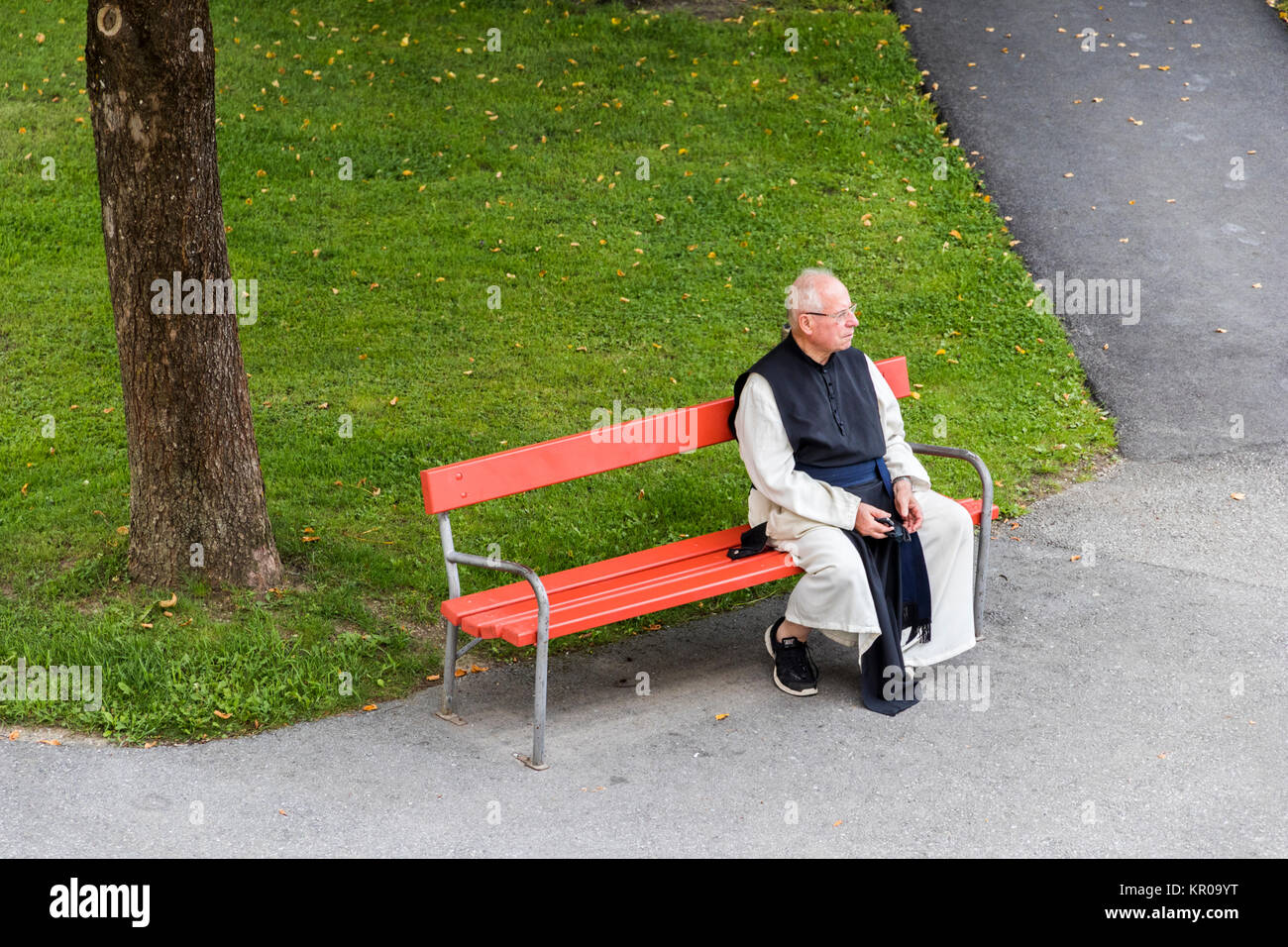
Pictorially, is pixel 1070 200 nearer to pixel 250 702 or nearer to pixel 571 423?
pixel 571 423

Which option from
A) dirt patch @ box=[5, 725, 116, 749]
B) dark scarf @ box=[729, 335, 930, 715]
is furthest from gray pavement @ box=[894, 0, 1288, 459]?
dirt patch @ box=[5, 725, 116, 749]

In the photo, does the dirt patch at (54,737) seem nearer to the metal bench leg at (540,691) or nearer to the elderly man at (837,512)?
the metal bench leg at (540,691)

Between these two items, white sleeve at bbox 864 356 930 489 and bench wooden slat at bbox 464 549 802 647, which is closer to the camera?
bench wooden slat at bbox 464 549 802 647

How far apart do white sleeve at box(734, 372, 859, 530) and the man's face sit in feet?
0.95

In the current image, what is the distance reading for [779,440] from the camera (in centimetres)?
565

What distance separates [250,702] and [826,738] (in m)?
2.20

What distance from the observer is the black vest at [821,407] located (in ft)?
18.4

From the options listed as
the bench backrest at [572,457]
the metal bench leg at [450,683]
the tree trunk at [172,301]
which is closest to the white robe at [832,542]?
the bench backrest at [572,457]

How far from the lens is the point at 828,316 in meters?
5.58

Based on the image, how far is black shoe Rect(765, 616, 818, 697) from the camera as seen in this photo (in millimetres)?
5539

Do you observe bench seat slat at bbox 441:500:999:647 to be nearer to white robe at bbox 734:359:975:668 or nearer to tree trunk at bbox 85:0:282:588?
white robe at bbox 734:359:975:668

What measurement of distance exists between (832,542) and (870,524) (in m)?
0.18

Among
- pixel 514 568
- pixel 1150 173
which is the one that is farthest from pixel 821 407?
pixel 1150 173

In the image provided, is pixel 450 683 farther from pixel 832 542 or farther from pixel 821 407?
pixel 821 407
